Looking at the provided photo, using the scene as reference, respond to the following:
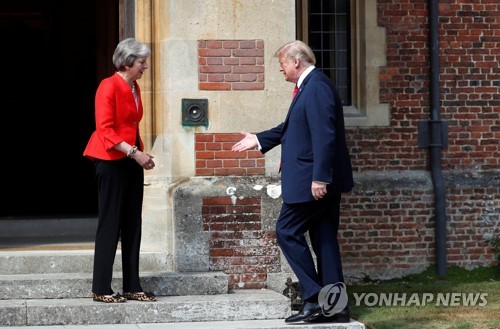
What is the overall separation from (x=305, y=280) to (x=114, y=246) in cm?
145

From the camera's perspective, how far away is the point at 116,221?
852cm

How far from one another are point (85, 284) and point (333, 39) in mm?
5628

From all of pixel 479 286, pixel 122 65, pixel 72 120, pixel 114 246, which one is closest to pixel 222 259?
pixel 114 246

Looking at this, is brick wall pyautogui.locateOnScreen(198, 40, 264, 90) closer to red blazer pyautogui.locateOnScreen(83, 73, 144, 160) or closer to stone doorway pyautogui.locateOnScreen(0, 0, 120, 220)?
red blazer pyautogui.locateOnScreen(83, 73, 144, 160)

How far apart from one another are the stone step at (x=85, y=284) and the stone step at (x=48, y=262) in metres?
0.13

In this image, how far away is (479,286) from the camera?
468 inches

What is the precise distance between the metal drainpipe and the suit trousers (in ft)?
16.3

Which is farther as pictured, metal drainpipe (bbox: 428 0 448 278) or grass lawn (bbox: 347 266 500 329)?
metal drainpipe (bbox: 428 0 448 278)

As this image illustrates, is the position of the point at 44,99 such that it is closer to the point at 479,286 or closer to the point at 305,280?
the point at 479,286

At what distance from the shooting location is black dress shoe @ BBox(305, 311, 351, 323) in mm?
8194

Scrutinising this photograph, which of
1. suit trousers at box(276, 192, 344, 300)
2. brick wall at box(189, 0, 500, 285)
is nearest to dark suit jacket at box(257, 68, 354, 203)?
suit trousers at box(276, 192, 344, 300)

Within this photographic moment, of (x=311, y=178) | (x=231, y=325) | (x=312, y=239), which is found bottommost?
(x=231, y=325)

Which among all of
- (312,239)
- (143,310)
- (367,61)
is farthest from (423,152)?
(143,310)

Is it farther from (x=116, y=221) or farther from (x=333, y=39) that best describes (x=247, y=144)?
(x=333, y=39)
